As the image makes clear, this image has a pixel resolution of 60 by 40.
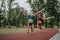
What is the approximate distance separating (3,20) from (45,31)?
1.98ft

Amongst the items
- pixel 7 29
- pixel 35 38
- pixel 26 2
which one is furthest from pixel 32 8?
pixel 35 38

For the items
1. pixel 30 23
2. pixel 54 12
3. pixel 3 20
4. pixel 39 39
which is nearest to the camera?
pixel 39 39

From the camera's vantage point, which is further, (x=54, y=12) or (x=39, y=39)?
(x=54, y=12)

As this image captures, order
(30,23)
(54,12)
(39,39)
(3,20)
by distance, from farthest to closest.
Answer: (54,12) < (3,20) < (30,23) < (39,39)

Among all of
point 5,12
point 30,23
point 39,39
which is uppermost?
point 5,12

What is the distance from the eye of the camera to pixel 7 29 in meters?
2.40

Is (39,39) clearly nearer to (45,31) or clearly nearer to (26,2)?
(45,31)

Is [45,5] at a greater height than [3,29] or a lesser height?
greater

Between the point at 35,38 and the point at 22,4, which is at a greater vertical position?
the point at 22,4

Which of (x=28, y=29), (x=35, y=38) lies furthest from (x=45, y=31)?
(x=35, y=38)

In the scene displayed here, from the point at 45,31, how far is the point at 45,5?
0.42m

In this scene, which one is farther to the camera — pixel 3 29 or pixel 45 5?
pixel 45 5

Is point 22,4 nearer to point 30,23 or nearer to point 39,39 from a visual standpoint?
point 30,23

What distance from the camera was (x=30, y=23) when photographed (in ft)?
7.47
